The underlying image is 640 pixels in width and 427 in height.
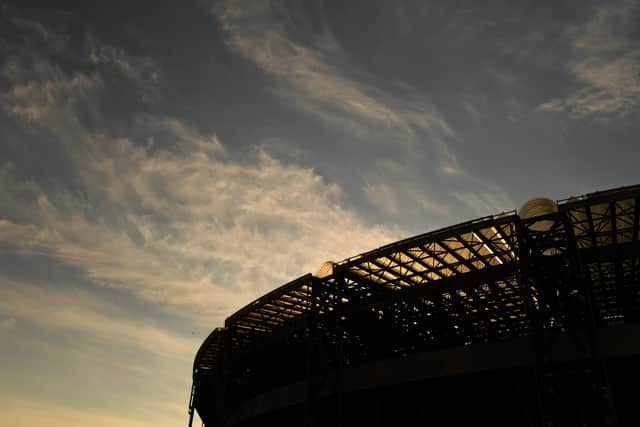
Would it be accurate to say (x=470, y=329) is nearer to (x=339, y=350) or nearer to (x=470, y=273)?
(x=470, y=273)

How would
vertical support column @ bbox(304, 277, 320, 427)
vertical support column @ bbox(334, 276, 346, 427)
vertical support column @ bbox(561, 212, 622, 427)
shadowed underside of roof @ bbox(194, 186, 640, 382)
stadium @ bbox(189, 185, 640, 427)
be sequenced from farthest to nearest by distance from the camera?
vertical support column @ bbox(304, 277, 320, 427) → vertical support column @ bbox(334, 276, 346, 427) → shadowed underside of roof @ bbox(194, 186, 640, 382) → stadium @ bbox(189, 185, 640, 427) → vertical support column @ bbox(561, 212, 622, 427)

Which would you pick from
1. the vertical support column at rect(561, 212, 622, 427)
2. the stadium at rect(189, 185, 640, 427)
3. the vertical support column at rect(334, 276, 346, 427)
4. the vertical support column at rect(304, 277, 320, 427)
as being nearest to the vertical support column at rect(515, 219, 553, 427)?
the stadium at rect(189, 185, 640, 427)

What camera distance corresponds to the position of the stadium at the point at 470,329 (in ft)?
71.0

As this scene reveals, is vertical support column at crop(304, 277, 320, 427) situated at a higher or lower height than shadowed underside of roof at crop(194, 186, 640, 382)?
lower

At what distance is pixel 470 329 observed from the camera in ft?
127

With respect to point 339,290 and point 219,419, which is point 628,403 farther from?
point 219,419

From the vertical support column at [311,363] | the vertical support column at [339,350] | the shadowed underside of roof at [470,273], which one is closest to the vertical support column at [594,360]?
the shadowed underside of roof at [470,273]

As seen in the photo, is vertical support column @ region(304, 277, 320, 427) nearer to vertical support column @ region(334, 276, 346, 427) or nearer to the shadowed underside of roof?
the shadowed underside of roof

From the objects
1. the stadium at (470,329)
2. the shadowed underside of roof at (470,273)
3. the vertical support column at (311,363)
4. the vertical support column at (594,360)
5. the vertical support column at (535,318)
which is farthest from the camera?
the vertical support column at (311,363)

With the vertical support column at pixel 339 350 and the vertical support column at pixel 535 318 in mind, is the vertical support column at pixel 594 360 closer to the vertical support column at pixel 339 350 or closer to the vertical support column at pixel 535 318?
the vertical support column at pixel 535 318

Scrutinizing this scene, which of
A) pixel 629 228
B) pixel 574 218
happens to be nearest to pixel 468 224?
pixel 574 218

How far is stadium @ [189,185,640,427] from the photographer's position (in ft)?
71.0

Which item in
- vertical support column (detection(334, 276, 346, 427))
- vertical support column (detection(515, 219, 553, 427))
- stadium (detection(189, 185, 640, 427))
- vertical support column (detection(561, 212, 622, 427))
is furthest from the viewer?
vertical support column (detection(334, 276, 346, 427))

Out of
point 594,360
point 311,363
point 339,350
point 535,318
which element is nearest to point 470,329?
point 339,350
